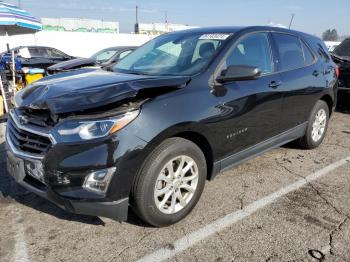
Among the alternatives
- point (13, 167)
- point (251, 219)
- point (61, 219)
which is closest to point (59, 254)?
point (61, 219)

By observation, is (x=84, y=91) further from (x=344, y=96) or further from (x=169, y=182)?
(x=344, y=96)

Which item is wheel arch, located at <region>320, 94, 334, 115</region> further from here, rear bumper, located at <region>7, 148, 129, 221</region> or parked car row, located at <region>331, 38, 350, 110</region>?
rear bumper, located at <region>7, 148, 129, 221</region>

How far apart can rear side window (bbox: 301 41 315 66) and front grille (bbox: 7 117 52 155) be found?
11.6 feet

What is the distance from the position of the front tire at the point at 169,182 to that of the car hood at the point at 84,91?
0.49m

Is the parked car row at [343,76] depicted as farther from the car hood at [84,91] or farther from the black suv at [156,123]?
the car hood at [84,91]

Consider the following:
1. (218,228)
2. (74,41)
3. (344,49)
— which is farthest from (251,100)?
(74,41)

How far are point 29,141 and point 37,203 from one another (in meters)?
0.98

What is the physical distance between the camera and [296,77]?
14.4ft

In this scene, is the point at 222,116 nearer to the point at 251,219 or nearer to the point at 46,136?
the point at 251,219

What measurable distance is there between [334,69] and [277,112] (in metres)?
2.01

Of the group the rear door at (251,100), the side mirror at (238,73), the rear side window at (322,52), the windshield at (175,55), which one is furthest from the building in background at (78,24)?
the side mirror at (238,73)

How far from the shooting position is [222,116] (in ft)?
10.8

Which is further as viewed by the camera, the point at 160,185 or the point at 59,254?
the point at 160,185

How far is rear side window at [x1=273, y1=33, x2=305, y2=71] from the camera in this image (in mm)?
4273
